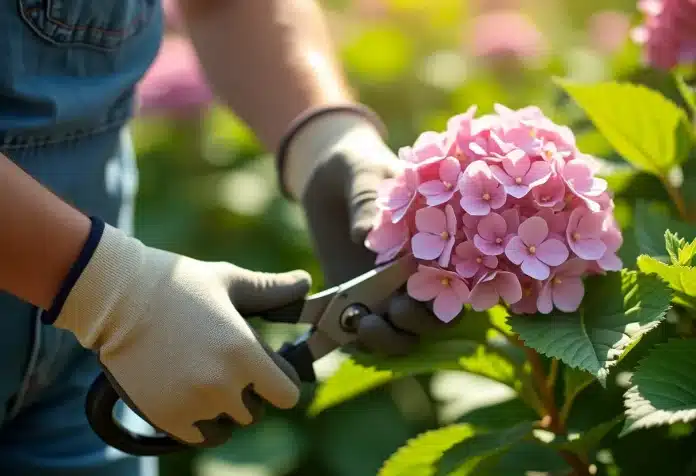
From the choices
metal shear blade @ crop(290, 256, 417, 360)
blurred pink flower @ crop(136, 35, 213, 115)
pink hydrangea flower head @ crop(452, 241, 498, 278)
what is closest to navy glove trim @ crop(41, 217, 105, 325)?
metal shear blade @ crop(290, 256, 417, 360)

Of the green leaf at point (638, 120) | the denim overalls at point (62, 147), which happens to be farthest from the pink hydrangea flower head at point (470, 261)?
the denim overalls at point (62, 147)

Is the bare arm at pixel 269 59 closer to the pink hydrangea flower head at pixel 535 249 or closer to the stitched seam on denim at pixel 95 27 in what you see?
the stitched seam on denim at pixel 95 27

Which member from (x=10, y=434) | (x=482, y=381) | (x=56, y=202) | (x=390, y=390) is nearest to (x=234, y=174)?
(x=390, y=390)

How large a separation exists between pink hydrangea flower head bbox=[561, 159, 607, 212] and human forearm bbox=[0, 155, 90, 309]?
1.78 feet

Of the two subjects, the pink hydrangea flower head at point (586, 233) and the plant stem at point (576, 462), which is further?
the plant stem at point (576, 462)

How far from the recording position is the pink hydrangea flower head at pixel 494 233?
1.06 metres

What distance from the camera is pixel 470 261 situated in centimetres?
109

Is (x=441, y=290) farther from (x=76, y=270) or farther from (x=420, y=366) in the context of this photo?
(x=76, y=270)

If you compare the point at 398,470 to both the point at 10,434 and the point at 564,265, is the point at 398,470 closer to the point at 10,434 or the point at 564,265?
the point at 564,265

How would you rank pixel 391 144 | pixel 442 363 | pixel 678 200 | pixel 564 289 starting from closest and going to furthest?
1. pixel 564 289
2. pixel 442 363
3. pixel 678 200
4. pixel 391 144

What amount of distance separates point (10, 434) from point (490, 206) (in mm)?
740

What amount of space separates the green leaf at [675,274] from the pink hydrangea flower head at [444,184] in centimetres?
22

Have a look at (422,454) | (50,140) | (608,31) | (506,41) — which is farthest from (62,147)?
(608,31)

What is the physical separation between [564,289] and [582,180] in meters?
0.13
